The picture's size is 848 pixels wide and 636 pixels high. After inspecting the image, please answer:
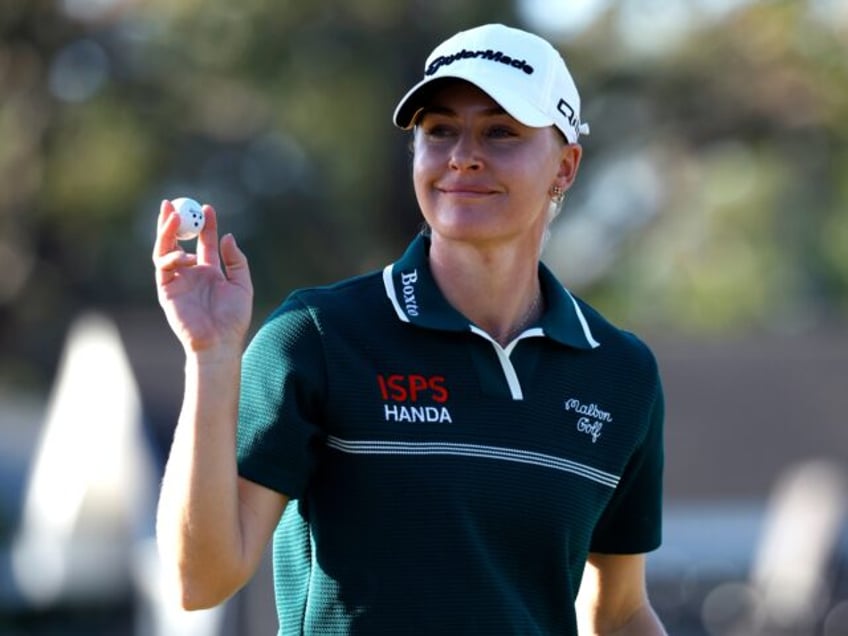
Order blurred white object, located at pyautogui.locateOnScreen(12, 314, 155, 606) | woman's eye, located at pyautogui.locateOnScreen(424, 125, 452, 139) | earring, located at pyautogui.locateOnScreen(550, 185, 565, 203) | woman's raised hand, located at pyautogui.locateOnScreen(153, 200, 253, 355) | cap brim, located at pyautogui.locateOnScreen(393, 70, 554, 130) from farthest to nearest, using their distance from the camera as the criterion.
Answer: blurred white object, located at pyautogui.locateOnScreen(12, 314, 155, 606), earring, located at pyautogui.locateOnScreen(550, 185, 565, 203), woman's eye, located at pyautogui.locateOnScreen(424, 125, 452, 139), cap brim, located at pyautogui.locateOnScreen(393, 70, 554, 130), woman's raised hand, located at pyautogui.locateOnScreen(153, 200, 253, 355)

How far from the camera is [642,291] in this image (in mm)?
38438

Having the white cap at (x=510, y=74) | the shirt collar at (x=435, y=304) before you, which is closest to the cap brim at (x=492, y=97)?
the white cap at (x=510, y=74)

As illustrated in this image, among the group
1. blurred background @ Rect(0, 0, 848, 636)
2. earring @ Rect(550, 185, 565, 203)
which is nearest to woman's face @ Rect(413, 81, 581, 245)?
earring @ Rect(550, 185, 565, 203)

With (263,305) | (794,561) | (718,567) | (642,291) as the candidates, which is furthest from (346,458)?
(642,291)

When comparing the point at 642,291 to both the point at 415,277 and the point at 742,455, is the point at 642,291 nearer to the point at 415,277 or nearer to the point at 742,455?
the point at 742,455

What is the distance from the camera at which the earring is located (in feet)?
12.9

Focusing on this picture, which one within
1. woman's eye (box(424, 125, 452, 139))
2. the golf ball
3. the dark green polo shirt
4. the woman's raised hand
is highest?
woman's eye (box(424, 125, 452, 139))

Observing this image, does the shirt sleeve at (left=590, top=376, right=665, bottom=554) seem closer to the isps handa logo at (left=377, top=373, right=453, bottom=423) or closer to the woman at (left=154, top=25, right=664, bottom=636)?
the woman at (left=154, top=25, right=664, bottom=636)

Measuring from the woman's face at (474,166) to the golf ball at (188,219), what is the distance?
51cm

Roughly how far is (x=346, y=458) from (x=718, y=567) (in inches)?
436

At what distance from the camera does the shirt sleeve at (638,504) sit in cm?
396

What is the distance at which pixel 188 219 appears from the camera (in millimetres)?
3361

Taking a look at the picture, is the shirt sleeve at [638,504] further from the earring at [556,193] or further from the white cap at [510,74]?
the white cap at [510,74]

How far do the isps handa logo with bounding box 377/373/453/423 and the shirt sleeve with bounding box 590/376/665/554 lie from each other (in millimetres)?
527
